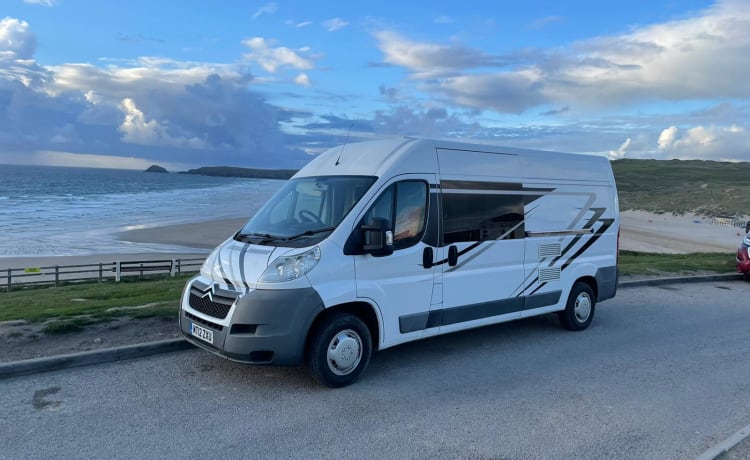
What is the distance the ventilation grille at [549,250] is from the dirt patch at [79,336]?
15.7 feet

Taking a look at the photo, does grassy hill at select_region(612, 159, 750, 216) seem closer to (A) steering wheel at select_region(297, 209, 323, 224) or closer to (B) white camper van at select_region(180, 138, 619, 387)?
(B) white camper van at select_region(180, 138, 619, 387)

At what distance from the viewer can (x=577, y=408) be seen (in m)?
5.29

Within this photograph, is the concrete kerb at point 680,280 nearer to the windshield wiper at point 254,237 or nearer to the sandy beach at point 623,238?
the windshield wiper at point 254,237

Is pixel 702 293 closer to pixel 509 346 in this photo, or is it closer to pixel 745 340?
pixel 745 340

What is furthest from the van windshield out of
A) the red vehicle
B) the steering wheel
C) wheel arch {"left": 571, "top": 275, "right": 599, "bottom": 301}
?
the red vehicle

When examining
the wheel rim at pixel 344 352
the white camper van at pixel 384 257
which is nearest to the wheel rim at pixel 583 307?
the white camper van at pixel 384 257

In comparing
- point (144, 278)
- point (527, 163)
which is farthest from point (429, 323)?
point (144, 278)

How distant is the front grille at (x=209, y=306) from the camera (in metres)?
5.41

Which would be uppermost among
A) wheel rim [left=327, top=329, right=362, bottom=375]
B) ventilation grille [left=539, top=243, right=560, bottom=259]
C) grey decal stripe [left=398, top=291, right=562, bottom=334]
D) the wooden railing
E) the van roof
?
the van roof

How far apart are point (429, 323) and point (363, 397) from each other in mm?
1277

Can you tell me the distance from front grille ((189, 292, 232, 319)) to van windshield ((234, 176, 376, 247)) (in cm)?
74

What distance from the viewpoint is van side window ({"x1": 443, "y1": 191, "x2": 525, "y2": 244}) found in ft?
21.3

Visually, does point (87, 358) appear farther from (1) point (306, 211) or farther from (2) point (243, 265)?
(1) point (306, 211)

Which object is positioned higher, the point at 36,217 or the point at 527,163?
the point at 527,163
